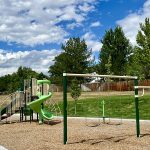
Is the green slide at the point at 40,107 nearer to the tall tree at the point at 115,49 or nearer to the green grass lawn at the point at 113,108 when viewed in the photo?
the green grass lawn at the point at 113,108

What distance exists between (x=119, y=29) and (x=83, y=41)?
8.15m

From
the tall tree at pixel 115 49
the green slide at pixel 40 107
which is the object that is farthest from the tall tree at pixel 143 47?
the green slide at pixel 40 107

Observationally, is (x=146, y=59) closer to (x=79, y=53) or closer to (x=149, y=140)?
(x=79, y=53)

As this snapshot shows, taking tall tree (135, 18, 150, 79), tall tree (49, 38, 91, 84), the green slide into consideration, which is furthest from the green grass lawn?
tall tree (49, 38, 91, 84)

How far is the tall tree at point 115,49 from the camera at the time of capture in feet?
283

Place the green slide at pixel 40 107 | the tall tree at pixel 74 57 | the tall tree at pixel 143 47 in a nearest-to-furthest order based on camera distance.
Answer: the green slide at pixel 40 107 < the tall tree at pixel 143 47 < the tall tree at pixel 74 57

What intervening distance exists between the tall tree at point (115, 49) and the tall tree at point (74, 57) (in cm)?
361

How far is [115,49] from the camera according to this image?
87.2 meters

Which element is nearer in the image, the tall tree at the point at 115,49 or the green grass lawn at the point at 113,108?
the green grass lawn at the point at 113,108

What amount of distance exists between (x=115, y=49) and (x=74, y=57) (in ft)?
29.3

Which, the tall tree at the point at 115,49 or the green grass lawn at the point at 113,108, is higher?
the tall tree at the point at 115,49

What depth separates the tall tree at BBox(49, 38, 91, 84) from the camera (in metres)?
85.8

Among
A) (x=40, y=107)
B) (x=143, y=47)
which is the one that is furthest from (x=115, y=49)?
(x=40, y=107)

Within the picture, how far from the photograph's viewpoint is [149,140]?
38.3 feet
